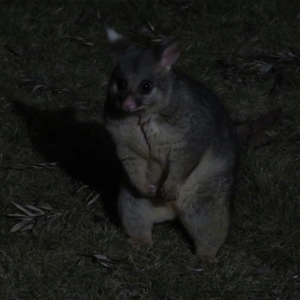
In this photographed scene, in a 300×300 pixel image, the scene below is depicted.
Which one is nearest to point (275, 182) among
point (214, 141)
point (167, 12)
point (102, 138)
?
point (214, 141)

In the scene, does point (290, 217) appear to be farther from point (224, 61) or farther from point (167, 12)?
point (167, 12)

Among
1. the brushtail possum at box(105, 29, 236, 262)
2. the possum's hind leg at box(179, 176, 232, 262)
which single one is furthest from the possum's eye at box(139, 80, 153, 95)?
the possum's hind leg at box(179, 176, 232, 262)

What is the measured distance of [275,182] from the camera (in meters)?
6.70

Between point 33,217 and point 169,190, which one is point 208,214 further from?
point 33,217

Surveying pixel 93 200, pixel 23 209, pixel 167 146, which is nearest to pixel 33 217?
pixel 23 209

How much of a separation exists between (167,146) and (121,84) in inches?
18.5

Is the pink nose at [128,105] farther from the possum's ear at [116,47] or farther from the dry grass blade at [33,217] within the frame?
the dry grass blade at [33,217]

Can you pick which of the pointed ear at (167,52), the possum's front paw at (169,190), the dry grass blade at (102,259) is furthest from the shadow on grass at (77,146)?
the pointed ear at (167,52)

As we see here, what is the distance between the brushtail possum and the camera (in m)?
5.50

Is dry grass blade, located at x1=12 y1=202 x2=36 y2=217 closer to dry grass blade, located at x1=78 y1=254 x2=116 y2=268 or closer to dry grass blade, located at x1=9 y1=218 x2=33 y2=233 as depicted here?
dry grass blade, located at x1=9 y1=218 x2=33 y2=233

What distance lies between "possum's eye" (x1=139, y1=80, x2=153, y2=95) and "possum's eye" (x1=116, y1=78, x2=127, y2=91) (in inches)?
3.7

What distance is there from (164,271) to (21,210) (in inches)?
45.2

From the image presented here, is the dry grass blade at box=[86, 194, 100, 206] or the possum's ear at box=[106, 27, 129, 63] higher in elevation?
the possum's ear at box=[106, 27, 129, 63]

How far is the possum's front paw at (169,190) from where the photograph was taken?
5.68 metres
